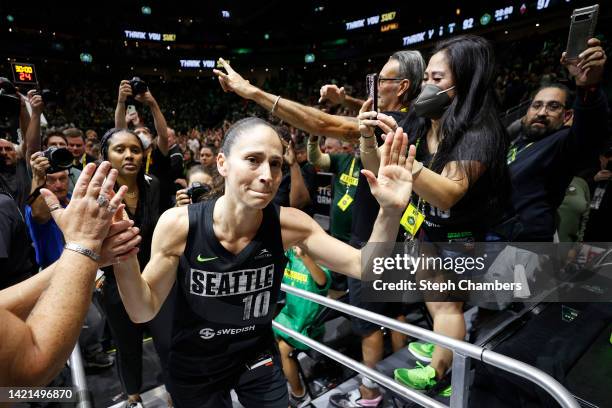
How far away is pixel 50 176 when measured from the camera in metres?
2.69

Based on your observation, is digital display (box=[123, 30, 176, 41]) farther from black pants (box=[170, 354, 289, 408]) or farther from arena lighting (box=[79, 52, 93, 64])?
black pants (box=[170, 354, 289, 408])

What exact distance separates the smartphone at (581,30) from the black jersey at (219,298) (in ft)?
5.06

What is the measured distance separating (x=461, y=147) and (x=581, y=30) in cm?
73

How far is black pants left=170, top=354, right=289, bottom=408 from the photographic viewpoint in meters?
1.74

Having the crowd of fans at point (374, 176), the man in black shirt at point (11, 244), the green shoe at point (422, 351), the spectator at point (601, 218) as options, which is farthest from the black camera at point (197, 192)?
the spectator at point (601, 218)

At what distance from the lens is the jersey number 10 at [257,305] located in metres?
1.71

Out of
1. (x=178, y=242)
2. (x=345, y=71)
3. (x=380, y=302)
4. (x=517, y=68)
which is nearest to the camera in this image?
(x=178, y=242)

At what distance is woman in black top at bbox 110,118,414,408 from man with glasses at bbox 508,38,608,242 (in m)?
1.13

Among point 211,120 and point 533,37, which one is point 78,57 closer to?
point 211,120

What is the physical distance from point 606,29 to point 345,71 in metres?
14.1

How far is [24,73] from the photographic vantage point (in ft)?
11.0

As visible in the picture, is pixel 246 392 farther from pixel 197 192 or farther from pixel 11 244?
pixel 11 244

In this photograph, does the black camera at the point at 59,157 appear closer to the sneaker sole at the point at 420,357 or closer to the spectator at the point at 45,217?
the spectator at the point at 45,217

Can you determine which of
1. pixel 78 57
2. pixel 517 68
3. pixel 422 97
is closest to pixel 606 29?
pixel 517 68
